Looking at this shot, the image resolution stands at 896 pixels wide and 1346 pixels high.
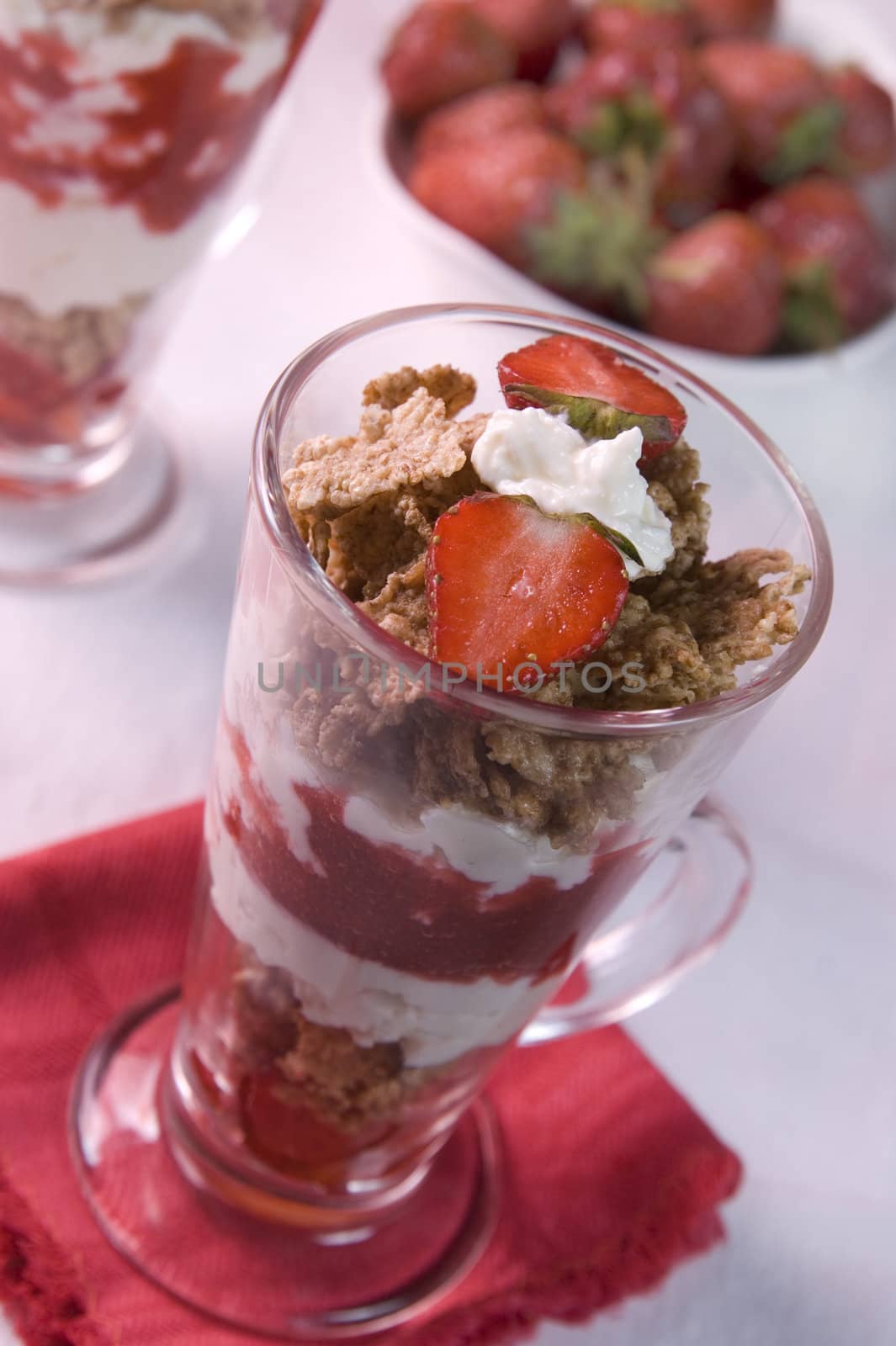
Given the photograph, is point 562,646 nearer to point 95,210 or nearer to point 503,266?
point 95,210

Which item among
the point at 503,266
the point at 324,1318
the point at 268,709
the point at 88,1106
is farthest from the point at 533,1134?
the point at 503,266

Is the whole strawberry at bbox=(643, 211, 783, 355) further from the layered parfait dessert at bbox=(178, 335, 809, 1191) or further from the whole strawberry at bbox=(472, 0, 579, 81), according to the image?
the layered parfait dessert at bbox=(178, 335, 809, 1191)

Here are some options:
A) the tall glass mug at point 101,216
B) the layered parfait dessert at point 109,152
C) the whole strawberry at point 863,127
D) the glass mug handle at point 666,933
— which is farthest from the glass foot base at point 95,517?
the whole strawberry at point 863,127

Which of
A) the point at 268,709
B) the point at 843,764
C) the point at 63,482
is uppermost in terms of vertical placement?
the point at 268,709

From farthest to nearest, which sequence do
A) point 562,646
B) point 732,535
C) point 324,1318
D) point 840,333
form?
point 840,333, point 324,1318, point 732,535, point 562,646

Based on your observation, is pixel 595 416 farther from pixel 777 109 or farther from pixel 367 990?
pixel 777 109

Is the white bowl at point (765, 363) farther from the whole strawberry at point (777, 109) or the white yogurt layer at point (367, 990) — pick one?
the white yogurt layer at point (367, 990)

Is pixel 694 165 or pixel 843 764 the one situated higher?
pixel 694 165
